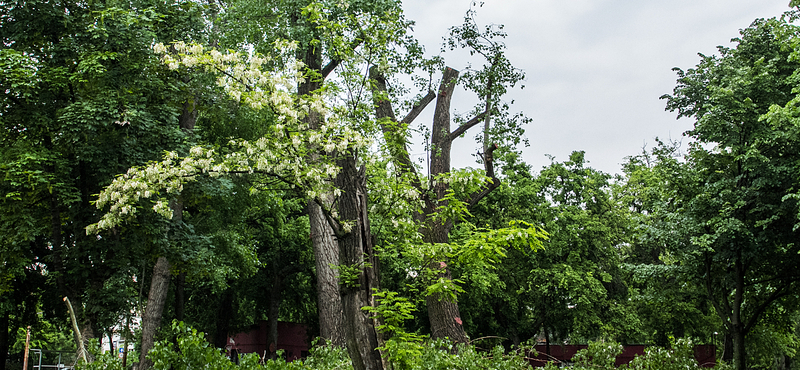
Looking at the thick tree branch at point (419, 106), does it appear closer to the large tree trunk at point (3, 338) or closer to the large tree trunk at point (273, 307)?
the large tree trunk at point (273, 307)

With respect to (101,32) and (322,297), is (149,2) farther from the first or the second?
(322,297)

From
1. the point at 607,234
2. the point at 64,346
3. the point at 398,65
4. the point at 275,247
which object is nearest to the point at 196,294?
the point at 275,247

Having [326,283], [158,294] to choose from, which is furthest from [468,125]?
[158,294]

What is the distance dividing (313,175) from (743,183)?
39.1 feet

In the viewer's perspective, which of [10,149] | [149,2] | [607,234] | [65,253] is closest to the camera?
[10,149]

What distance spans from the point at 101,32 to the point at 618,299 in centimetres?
2295

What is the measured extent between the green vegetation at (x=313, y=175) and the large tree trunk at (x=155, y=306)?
50 millimetres

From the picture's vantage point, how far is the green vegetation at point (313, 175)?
6.41 meters

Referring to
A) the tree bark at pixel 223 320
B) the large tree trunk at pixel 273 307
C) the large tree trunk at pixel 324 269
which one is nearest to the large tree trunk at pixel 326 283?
the large tree trunk at pixel 324 269

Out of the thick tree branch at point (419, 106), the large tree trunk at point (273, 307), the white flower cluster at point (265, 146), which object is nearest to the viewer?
the white flower cluster at point (265, 146)

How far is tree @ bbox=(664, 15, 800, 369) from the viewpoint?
12.7 m

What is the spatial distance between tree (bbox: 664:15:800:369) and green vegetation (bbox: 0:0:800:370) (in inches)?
2.3

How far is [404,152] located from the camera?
688 cm

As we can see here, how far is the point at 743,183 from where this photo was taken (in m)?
13.6
